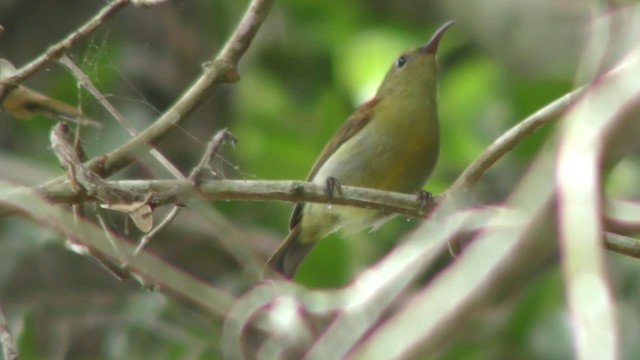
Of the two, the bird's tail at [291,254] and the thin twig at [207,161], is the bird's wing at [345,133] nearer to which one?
the bird's tail at [291,254]

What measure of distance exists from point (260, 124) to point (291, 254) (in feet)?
7.05

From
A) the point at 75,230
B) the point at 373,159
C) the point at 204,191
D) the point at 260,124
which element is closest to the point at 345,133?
the point at 373,159

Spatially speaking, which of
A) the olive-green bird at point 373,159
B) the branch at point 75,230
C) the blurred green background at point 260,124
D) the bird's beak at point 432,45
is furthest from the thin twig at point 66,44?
the bird's beak at point 432,45

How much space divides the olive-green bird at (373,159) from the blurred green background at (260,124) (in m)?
0.25

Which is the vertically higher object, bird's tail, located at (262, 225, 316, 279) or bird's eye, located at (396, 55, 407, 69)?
bird's eye, located at (396, 55, 407, 69)

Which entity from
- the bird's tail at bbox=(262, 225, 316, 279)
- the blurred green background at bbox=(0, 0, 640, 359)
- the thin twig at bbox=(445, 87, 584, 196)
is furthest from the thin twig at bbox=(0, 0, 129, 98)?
the bird's tail at bbox=(262, 225, 316, 279)

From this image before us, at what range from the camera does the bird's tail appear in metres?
4.88

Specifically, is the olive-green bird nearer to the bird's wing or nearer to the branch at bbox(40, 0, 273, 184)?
the bird's wing

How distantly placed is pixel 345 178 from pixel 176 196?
209 cm

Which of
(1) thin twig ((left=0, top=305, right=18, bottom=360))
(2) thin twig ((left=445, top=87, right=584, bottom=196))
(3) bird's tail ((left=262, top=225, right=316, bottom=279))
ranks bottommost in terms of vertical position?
(1) thin twig ((left=0, top=305, right=18, bottom=360))

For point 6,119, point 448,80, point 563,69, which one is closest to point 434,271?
point 563,69

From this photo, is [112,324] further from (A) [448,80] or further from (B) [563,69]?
(A) [448,80]

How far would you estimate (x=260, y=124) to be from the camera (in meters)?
6.99

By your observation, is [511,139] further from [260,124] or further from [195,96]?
[260,124]
